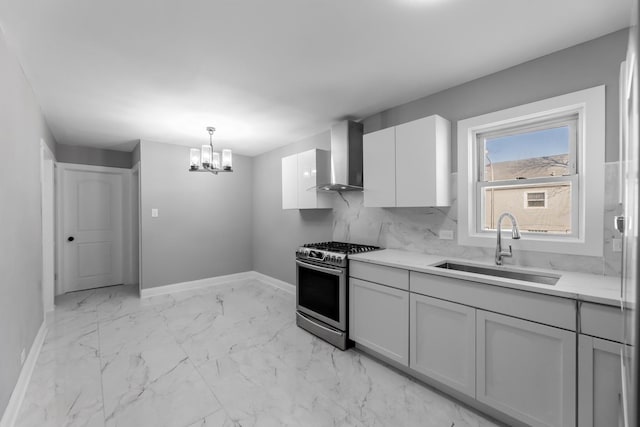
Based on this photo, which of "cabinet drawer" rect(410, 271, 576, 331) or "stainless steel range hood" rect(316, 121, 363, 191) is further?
"stainless steel range hood" rect(316, 121, 363, 191)

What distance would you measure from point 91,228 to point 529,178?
5895mm

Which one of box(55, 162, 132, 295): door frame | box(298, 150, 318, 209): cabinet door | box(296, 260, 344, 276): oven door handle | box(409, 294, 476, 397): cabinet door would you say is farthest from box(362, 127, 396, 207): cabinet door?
box(55, 162, 132, 295): door frame

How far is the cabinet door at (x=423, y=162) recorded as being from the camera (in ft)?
7.84

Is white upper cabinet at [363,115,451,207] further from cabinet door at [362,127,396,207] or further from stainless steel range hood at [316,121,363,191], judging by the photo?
stainless steel range hood at [316,121,363,191]

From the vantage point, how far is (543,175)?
7.11 feet

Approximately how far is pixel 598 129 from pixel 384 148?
4.82ft

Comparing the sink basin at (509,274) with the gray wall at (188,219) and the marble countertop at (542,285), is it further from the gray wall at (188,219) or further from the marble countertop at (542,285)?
the gray wall at (188,219)

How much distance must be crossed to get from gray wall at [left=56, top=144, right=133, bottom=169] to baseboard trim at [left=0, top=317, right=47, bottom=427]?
2.87 metres

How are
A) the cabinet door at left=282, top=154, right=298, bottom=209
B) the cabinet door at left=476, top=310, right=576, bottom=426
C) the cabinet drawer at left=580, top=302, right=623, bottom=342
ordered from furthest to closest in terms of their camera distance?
1. the cabinet door at left=282, top=154, right=298, bottom=209
2. the cabinet door at left=476, top=310, right=576, bottom=426
3. the cabinet drawer at left=580, top=302, right=623, bottom=342

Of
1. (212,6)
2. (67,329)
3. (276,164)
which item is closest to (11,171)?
(212,6)

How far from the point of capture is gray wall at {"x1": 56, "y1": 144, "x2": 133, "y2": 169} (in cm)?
444

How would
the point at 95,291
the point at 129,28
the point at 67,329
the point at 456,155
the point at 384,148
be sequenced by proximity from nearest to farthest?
the point at 129,28 < the point at 456,155 < the point at 384,148 < the point at 67,329 < the point at 95,291

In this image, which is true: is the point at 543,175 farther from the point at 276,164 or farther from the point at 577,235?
the point at 276,164

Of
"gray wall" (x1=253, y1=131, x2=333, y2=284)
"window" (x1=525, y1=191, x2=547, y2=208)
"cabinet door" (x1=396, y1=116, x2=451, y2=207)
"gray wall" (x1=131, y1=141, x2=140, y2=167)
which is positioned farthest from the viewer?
"gray wall" (x1=131, y1=141, x2=140, y2=167)
